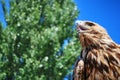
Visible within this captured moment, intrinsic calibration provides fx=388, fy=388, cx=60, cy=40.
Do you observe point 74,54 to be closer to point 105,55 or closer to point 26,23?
point 26,23

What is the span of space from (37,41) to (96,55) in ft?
30.8

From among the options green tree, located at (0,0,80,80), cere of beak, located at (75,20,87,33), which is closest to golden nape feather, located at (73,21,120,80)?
cere of beak, located at (75,20,87,33)

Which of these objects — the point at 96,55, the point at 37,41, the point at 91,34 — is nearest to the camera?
the point at 96,55

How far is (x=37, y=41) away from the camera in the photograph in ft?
39.0

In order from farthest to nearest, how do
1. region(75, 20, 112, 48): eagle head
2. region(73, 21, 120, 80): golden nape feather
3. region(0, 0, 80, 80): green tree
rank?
region(0, 0, 80, 80): green tree, region(75, 20, 112, 48): eagle head, region(73, 21, 120, 80): golden nape feather

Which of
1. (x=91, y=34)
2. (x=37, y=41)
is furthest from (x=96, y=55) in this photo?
(x=37, y=41)

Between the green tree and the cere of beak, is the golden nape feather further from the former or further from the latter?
the green tree

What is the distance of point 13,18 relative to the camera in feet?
41.4

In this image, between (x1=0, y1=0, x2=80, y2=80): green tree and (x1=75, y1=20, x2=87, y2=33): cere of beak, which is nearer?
(x1=75, y1=20, x2=87, y2=33): cere of beak

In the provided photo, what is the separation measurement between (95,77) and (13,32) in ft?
32.5

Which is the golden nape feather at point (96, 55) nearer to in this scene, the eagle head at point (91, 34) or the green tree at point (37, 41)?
the eagle head at point (91, 34)

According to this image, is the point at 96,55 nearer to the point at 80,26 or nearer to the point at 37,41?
the point at 80,26

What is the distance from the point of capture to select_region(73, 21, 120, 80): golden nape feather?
7.93 ft

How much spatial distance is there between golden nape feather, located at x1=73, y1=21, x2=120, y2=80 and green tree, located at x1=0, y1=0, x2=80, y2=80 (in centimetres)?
832
